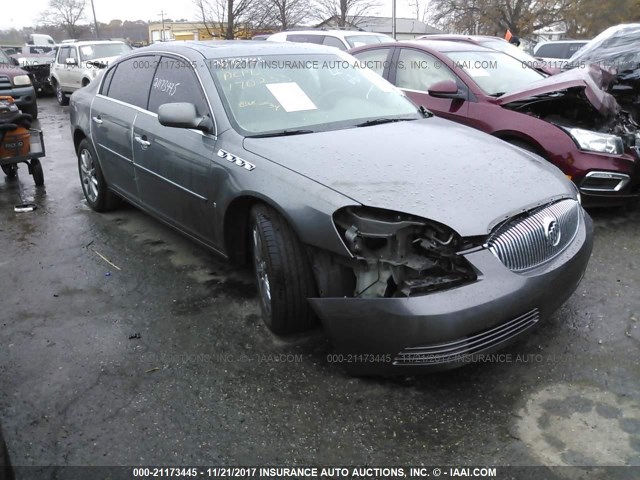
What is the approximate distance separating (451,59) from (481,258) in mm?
3815

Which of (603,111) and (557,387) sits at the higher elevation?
(603,111)

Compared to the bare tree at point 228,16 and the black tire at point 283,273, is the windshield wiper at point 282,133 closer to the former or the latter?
the black tire at point 283,273

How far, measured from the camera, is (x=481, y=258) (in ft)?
7.98

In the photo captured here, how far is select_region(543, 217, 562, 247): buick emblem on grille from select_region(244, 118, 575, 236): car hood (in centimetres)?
A: 11

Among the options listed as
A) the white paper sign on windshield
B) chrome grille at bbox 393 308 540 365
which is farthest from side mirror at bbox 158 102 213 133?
chrome grille at bbox 393 308 540 365

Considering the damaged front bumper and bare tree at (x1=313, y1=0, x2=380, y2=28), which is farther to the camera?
bare tree at (x1=313, y1=0, x2=380, y2=28)

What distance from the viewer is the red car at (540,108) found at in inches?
182

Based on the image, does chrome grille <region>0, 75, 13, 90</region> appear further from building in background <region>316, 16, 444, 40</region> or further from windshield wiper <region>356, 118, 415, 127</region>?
building in background <region>316, 16, 444, 40</region>

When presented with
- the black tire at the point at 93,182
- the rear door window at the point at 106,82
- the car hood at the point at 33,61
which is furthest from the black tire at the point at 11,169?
the car hood at the point at 33,61

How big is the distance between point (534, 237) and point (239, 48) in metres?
2.54

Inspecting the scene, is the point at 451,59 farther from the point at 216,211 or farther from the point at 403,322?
the point at 403,322

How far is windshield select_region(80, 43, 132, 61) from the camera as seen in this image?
45.1 ft

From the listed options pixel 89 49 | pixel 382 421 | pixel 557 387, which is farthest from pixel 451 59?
pixel 89 49

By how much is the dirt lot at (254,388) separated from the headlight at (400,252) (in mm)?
→ 597
